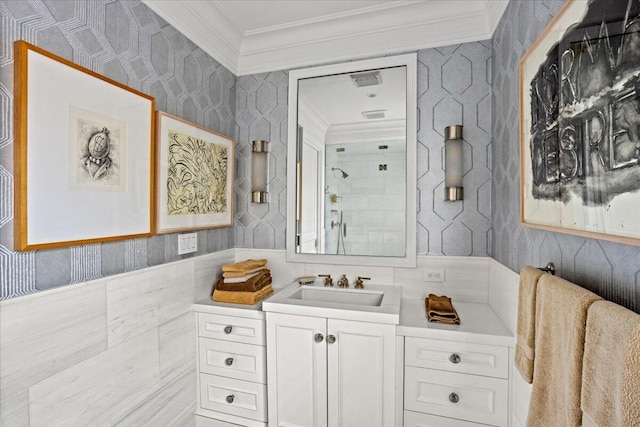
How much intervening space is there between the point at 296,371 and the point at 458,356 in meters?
0.80

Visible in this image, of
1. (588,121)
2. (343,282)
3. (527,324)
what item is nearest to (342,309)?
(343,282)

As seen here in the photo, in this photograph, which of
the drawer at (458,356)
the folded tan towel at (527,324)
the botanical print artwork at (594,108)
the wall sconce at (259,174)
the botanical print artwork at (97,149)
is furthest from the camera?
the wall sconce at (259,174)

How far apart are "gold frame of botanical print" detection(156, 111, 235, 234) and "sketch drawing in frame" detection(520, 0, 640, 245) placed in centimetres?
163

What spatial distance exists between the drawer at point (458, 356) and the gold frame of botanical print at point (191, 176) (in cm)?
133

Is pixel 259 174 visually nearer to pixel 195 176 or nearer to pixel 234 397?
pixel 195 176

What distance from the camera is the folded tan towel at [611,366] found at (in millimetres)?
497

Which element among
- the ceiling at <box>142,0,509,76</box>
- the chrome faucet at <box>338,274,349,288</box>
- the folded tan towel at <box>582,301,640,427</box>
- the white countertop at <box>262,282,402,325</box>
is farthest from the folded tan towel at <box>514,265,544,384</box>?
the ceiling at <box>142,0,509,76</box>

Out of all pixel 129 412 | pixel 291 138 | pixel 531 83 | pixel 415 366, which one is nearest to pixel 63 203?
pixel 129 412

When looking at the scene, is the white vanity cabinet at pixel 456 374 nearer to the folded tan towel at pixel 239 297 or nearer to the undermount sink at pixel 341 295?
the undermount sink at pixel 341 295

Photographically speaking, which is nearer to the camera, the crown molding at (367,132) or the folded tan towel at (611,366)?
the folded tan towel at (611,366)

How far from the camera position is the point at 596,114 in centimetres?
74

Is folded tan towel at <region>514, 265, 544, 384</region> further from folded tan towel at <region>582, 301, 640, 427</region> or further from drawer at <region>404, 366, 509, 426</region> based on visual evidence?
drawer at <region>404, 366, 509, 426</region>

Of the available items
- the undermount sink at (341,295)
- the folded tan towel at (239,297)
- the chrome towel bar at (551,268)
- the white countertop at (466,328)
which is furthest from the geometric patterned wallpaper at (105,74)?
the chrome towel bar at (551,268)

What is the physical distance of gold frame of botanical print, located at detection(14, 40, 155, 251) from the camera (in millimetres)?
1000
